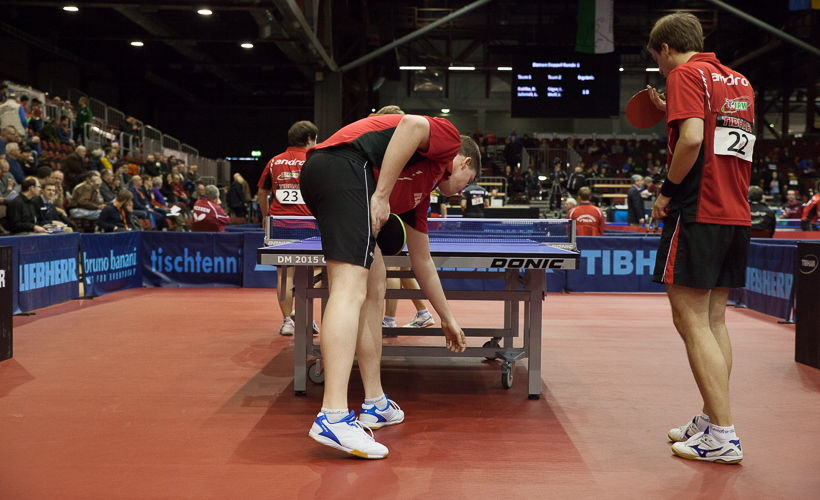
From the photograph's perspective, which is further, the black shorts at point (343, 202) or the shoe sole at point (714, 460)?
the shoe sole at point (714, 460)

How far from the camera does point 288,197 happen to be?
5586mm

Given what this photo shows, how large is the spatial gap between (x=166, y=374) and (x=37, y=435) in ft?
4.27

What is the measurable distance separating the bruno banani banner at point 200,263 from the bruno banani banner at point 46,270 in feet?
5.45

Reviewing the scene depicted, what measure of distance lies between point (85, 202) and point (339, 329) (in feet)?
34.8

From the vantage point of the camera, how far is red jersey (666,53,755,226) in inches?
109

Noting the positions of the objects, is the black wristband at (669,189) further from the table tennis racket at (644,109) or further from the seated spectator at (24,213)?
the seated spectator at (24,213)

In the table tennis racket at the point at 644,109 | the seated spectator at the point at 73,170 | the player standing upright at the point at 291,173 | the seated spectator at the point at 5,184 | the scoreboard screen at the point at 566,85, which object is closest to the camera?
the table tennis racket at the point at 644,109

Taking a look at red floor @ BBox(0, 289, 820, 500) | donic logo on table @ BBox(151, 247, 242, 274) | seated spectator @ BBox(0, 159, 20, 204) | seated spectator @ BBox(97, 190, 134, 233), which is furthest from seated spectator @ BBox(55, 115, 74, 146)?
red floor @ BBox(0, 289, 820, 500)

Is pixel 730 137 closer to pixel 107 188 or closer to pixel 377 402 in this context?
pixel 377 402

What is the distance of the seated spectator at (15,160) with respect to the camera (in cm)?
1138

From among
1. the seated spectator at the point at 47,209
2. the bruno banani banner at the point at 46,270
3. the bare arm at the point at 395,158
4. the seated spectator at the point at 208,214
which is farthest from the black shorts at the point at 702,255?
the seated spectator at the point at 208,214

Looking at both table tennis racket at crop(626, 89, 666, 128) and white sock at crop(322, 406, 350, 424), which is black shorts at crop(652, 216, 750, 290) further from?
white sock at crop(322, 406, 350, 424)

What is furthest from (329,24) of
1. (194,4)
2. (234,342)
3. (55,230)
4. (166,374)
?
(166,374)

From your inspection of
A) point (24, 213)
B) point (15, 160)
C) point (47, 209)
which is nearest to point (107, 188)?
point (15, 160)
